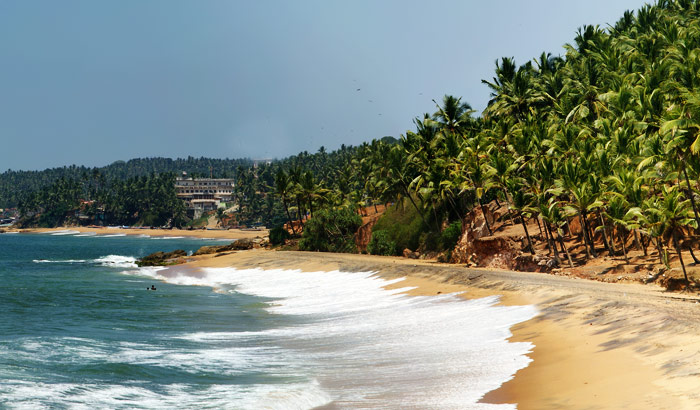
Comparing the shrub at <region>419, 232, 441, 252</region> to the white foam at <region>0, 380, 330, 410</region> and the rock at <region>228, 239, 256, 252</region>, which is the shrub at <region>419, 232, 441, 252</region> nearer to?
the rock at <region>228, 239, 256, 252</region>

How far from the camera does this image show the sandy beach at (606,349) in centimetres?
1321

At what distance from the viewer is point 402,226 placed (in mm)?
73500

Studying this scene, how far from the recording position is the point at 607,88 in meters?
64.8

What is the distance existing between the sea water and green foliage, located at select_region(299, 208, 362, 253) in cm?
3940

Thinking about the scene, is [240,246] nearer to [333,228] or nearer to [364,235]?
[333,228]

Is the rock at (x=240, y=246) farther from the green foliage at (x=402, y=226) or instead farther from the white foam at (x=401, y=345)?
the white foam at (x=401, y=345)

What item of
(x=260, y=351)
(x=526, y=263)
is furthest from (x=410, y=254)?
(x=260, y=351)

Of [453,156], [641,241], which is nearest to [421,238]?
[453,156]

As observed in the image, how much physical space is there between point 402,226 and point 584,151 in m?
29.3

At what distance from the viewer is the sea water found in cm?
1683

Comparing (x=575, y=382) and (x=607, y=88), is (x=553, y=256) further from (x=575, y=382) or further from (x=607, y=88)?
(x=575, y=382)

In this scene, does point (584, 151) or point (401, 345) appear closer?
point (401, 345)


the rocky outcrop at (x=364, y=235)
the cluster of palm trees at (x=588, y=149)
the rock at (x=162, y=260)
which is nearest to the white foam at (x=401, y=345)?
the cluster of palm trees at (x=588, y=149)

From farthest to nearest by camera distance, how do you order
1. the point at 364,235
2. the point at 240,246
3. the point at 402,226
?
Answer: 1. the point at 240,246
2. the point at 364,235
3. the point at 402,226
